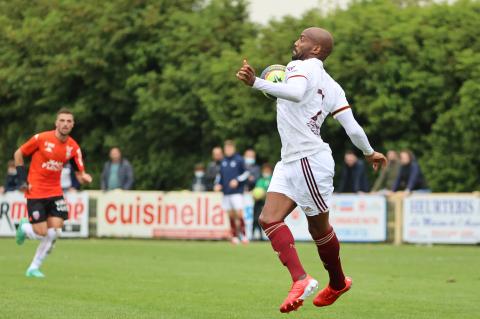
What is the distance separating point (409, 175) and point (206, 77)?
891 centimetres

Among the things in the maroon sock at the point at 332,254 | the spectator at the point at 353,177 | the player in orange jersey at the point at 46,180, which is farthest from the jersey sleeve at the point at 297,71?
the spectator at the point at 353,177

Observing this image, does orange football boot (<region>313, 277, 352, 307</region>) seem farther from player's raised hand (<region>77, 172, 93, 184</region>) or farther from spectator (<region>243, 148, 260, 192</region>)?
spectator (<region>243, 148, 260, 192</region>)

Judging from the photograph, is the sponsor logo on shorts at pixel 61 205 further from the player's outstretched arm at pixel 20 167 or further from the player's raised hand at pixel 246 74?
the player's raised hand at pixel 246 74

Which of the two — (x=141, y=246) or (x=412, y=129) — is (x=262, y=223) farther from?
(x=412, y=129)

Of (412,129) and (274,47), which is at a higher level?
(274,47)

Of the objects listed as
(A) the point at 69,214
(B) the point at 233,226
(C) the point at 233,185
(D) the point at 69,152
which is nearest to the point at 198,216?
(B) the point at 233,226

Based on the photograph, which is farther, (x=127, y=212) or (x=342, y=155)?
(x=342, y=155)

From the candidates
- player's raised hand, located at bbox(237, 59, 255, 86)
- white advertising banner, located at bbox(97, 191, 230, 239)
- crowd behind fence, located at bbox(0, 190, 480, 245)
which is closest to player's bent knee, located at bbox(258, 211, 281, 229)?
player's raised hand, located at bbox(237, 59, 255, 86)

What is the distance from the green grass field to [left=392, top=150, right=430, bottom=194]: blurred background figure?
246 cm

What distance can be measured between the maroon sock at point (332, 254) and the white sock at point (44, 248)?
19.8ft

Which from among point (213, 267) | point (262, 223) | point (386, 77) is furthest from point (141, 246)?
point (262, 223)

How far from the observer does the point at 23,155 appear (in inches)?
610

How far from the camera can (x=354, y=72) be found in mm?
29734

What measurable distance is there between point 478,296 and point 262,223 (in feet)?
12.9
